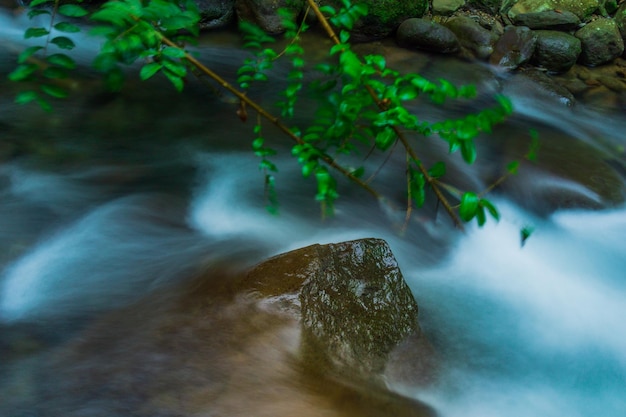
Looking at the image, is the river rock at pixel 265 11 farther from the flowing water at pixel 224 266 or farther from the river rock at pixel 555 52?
the river rock at pixel 555 52

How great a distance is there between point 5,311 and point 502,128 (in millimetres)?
4972

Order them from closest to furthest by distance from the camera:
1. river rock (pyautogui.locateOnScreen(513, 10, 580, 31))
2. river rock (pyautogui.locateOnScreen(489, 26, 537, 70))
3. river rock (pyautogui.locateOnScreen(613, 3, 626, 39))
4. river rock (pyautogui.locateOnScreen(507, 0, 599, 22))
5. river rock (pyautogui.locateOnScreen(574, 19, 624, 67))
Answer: river rock (pyautogui.locateOnScreen(489, 26, 537, 70))
river rock (pyautogui.locateOnScreen(574, 19, 624, 67))
river rock (pyautogui.locateOnScreen(513, 10, 580, 31))
river rock (pyautogui.locateOnScreen(507, 0, 599, 22))
river rock (pyautogui.locateOnScreen(613, 3, 626, 39))

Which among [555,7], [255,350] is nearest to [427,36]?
[555,7]

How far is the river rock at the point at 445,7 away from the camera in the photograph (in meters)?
7.42

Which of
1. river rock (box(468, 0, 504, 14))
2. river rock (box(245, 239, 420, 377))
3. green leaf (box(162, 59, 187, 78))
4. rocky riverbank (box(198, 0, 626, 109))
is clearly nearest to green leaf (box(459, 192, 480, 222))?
river rock (box(245, 239, 420, 377))

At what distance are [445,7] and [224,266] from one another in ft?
19.9

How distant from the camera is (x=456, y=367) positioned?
9.20 ft

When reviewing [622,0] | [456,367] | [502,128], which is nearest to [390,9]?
[502,128]

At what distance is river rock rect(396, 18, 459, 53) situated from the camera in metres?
6.73

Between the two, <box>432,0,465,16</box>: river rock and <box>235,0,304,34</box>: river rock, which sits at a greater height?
<box>432,0,465,16</box>: river rock

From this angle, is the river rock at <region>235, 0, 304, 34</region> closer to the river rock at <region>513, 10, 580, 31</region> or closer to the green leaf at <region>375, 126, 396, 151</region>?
the river rock at <region>513, 10, 580, 31</region>

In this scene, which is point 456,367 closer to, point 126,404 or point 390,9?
point 126,404

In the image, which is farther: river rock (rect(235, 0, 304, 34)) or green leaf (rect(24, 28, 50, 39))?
river rock (rect(235, 0, 304, 34))

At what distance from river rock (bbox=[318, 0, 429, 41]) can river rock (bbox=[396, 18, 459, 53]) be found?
18cm
